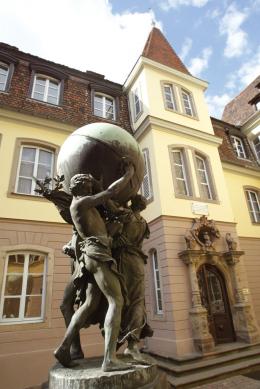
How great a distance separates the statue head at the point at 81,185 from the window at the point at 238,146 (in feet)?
43.7

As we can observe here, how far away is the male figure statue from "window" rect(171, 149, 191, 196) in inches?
284

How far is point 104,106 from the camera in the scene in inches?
474

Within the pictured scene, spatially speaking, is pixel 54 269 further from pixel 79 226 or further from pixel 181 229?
pixel 79 226

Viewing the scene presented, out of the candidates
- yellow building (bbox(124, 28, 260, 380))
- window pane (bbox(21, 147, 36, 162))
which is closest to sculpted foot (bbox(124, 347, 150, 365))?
yellow building (bbox(124, 28, 260, 380))

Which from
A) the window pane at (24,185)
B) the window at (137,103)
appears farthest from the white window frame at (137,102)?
the window pane at (24,185)

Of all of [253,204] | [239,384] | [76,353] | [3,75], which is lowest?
[239,384]

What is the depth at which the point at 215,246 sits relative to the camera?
9547mm

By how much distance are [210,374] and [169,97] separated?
1028 centimetres

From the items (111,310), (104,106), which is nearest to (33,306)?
(111,310)

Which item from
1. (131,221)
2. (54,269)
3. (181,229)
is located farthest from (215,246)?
(131,221)

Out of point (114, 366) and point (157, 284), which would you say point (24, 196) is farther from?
point (114, 366)

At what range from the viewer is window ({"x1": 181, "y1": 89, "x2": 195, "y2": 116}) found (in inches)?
479

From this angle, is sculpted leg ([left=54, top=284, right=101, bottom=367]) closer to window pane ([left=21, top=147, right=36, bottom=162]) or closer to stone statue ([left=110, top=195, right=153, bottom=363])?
stone statue ([left=110, top=195, right=153, bottom=363])

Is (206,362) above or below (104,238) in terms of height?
below
